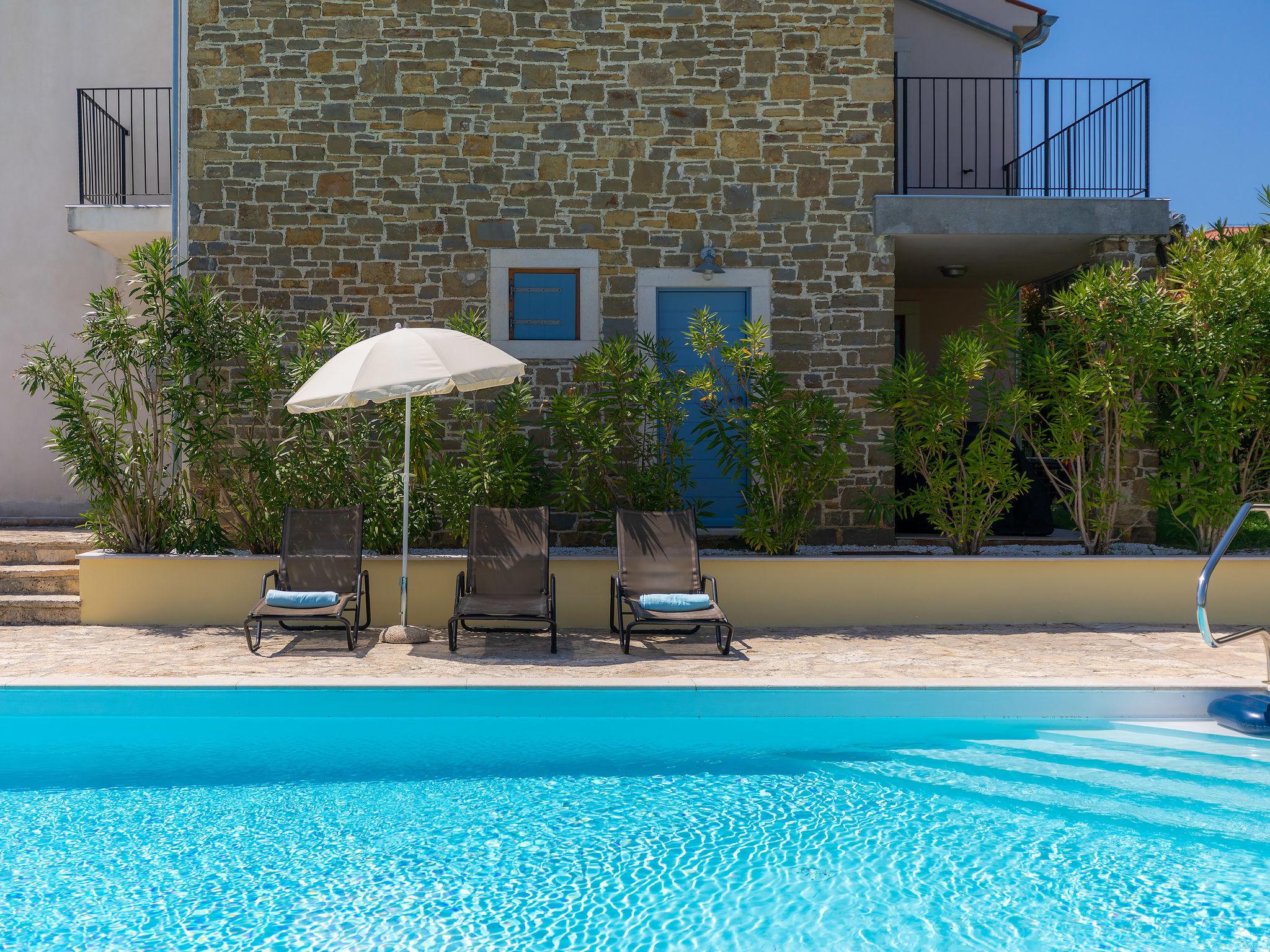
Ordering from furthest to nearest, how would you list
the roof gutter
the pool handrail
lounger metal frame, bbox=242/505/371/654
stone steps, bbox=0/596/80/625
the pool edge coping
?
1. the roof gutter
2. stone steps, bbox=0/596/80/625
3. lounger metal frame, bbox=242/505/371/654
4. the pool edge coping
5. the pool handrail

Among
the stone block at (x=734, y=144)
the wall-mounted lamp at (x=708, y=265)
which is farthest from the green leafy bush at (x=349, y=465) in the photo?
the stone block at (x=734, y=144)

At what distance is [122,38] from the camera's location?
36.4 feet

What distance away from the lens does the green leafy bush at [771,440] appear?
26.0 feet

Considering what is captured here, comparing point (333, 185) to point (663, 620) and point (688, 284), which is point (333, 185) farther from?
point (663, 620)

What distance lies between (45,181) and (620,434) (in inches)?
298

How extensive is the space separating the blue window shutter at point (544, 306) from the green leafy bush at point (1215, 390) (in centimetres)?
507

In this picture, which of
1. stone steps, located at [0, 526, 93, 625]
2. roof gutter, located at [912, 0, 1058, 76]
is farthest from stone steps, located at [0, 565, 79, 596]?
roof gutter, located at [912, 0, 1058, 76]

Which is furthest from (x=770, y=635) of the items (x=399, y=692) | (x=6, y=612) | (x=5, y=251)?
(x=5, y=251)

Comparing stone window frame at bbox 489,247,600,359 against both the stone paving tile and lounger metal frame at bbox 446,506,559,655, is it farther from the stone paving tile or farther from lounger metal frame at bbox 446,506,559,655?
the stone paving tile

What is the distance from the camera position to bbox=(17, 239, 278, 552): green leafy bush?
7.79 m

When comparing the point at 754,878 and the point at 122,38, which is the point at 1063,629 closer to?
the point at 754,878

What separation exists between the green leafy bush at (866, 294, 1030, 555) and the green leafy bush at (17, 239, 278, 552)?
514cm

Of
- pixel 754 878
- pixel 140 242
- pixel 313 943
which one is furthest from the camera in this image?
pixel 140 242

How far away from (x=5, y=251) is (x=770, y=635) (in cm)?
946
